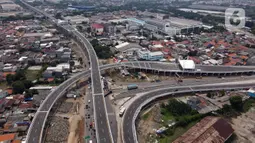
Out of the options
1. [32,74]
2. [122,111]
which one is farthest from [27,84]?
[122,111]

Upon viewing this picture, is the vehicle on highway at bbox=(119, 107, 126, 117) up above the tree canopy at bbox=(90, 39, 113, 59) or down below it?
below

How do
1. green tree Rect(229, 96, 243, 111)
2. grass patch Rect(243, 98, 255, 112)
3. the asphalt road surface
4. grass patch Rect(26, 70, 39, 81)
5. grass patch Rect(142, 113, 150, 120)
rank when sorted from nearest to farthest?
the asphalt road surface
grass patch Rect(142, 113, 150, 120)
green tree Rect(229, 96, 243, 111)
grass patch Rect(243, 98, 255, 112)
grass patch Rect(26, 70, 39, 81)

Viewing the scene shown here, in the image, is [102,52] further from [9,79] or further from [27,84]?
[9,79]

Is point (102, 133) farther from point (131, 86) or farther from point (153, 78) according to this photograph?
point (153, 78)

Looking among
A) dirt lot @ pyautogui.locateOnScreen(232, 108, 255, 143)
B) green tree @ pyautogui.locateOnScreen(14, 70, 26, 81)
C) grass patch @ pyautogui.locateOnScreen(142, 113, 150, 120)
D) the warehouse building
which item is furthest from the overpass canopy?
green tree @ pyautogui.locateOnScreen(14, 70, 26, 81)

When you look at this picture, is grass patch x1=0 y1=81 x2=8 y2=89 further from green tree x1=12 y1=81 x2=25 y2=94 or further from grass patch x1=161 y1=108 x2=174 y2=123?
grass patch x1=161 y1=108 x2=174 y2=123

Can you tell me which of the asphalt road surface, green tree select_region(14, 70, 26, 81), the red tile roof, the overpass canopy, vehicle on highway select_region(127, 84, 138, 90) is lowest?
the red tile roof

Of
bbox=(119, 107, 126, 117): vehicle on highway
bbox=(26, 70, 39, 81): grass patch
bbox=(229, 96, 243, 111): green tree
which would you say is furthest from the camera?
bbox=(26, 70, 39, 81): grass patch
